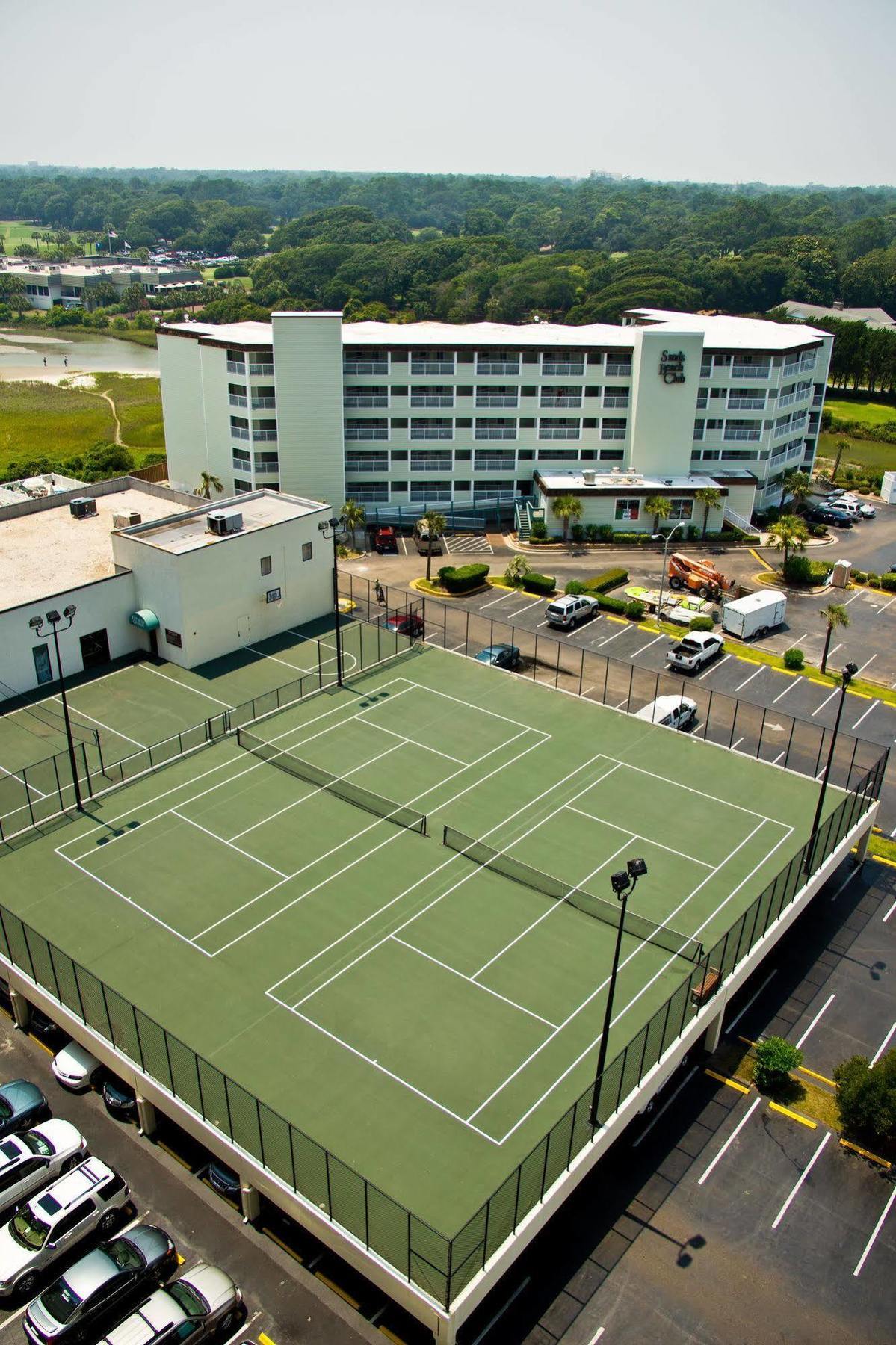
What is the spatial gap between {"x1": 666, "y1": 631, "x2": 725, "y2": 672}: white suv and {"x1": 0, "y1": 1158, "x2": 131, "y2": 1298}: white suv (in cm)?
3540

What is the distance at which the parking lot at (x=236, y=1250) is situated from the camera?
21.0 meters

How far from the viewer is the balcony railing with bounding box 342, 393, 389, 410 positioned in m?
68.0

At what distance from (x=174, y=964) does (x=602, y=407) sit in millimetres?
53428

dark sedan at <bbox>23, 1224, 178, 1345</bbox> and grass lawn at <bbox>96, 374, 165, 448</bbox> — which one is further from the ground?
grass lawn at <bbox>96, 374, 165, 448</bbox>

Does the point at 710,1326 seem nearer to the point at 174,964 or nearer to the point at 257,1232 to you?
the point at 257,1232

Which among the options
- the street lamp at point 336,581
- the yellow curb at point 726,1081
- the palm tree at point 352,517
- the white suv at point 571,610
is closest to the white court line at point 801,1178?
the yellow curb at point 726,1081

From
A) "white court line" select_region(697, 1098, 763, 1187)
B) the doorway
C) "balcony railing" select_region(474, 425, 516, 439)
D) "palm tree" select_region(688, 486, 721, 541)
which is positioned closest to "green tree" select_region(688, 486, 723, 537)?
"palm tree" select_region(688, 486, 721, 541)

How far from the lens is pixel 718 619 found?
56812mm

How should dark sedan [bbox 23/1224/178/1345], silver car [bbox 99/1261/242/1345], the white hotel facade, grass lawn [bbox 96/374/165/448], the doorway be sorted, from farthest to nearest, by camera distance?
grass lawn [bbox 96/374/165/448] < the white hotel facade < the doorway < dark sedan [bbox 23/1224/178/1345] < silver car [bbox 99/1261/242/1345]

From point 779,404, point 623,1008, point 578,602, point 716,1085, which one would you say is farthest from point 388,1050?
point 779,404

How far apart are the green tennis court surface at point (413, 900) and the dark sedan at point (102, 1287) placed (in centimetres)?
354

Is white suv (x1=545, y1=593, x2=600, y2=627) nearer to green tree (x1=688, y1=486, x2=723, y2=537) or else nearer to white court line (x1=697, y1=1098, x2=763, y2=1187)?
green tree (x1=688, y1=486, x2=723, y2=537)

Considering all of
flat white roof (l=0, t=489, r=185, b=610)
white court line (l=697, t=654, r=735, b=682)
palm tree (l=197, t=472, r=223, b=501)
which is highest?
flat white roof (l=0, t=489, r=185, b=610)

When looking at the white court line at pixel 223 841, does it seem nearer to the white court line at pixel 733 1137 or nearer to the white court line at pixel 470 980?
the white court line at pixel 470 980
